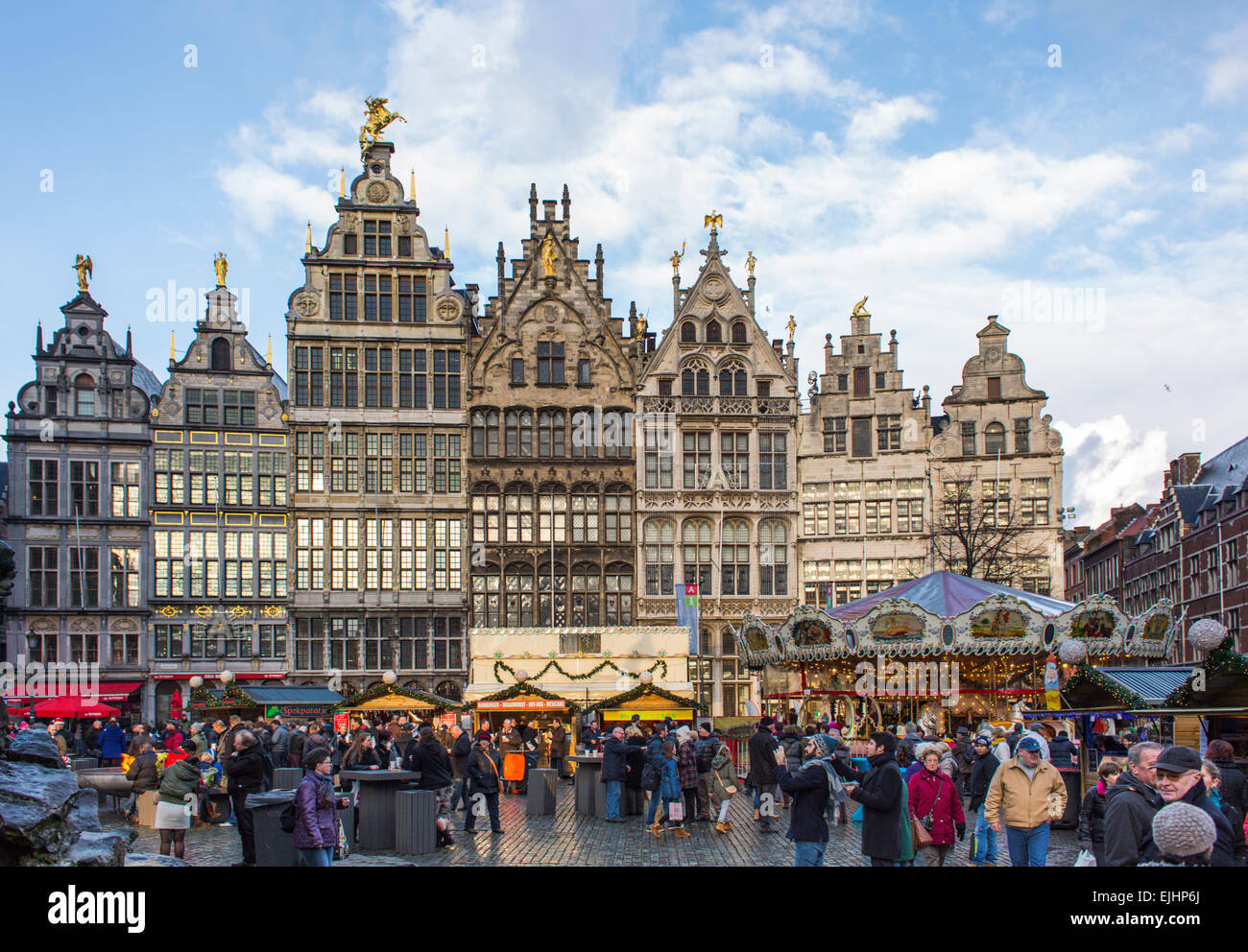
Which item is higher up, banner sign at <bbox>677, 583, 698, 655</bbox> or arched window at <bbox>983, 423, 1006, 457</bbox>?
arched window at <bbox>983, 423, 1006, 457</bbox>

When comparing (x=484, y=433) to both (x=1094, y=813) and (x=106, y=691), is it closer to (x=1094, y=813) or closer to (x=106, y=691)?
(x=106, y=691)

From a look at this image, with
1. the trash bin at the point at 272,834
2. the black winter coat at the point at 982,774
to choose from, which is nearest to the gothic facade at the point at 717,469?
the black winter coat at the point at 982,774

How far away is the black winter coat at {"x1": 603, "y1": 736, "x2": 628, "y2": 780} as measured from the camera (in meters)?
21.5

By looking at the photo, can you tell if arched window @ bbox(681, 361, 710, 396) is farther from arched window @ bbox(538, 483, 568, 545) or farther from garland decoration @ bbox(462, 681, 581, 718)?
garland decoration @ bbox(462, 681, 581, 718)

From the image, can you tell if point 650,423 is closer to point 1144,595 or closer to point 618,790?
point 618,790

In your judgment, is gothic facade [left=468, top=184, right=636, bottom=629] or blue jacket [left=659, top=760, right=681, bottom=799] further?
gothic facade [left=468, top=184, right=636, bottom=629]

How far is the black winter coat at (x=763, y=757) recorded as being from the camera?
19438 millimetres

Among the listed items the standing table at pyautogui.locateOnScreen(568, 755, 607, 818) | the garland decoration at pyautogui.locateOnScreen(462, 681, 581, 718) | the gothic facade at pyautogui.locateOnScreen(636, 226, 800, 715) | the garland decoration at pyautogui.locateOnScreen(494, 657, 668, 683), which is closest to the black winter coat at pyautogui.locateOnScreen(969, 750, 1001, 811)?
the standing table at pyautogui.locateOnScreen(568, 755, 607, 818)

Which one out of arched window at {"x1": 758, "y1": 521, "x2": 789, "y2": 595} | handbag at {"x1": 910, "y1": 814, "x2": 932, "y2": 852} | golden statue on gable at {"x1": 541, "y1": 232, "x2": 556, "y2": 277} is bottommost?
handbag at {"x1": 910, "y1": 814, "x2": 932, "y2": 852}

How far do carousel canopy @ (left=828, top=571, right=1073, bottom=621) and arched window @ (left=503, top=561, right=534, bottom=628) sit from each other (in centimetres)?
1654

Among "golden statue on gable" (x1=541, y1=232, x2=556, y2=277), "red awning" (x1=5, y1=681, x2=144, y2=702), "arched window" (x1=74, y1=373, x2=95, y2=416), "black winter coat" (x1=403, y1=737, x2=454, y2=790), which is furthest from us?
"golden statue on gable" (x1=541, y1=232, x2=556, y2=277)

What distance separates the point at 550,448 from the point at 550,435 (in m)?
0.49

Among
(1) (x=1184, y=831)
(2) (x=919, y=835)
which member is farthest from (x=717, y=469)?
(1) (x=1184, y=831)
